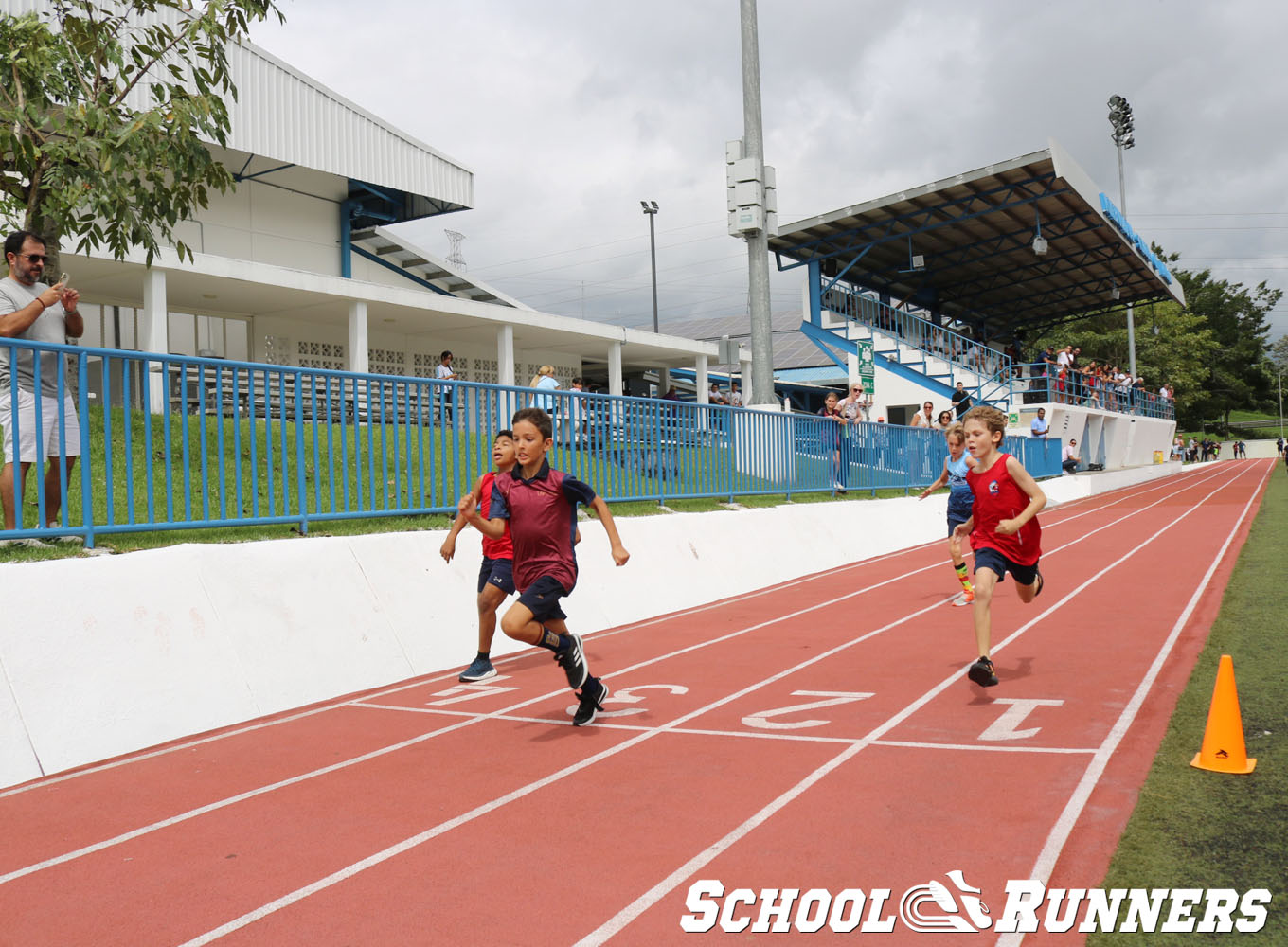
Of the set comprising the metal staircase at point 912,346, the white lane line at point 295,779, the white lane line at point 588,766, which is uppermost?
the metal staircase at point 912,346

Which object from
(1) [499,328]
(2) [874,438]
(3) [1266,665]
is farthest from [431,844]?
(1) [499,328]

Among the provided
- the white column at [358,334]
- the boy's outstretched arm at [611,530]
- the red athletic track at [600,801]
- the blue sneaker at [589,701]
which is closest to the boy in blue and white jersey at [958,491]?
the red athletic track at [600,801]

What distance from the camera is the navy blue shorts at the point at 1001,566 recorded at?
7148mm

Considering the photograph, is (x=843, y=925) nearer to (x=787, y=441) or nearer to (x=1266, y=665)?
(x=1266, y=665)

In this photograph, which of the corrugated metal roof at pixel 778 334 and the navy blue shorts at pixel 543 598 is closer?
the navy blue shorts at pixel 543 598

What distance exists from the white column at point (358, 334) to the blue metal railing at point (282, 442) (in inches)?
483

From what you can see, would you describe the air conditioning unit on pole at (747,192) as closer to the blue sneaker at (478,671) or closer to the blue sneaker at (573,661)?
the blue sneaker at (478,671)

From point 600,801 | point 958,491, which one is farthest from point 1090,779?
point 958,491

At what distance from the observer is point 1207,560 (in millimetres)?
13984

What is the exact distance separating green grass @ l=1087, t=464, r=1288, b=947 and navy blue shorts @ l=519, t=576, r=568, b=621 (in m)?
3.19

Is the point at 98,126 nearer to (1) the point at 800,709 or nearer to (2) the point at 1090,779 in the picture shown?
(1) the point at 800,709

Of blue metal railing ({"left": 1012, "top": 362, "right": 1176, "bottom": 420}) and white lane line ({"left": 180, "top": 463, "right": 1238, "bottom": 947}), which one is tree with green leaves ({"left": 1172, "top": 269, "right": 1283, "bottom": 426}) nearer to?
blue metal railing ({"left": 1012, "top": 362, "right": 1176, "bottom": 420})

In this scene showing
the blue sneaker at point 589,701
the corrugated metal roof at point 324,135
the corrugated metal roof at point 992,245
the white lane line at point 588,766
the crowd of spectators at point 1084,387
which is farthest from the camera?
the crowd of spectators at point 1084,387

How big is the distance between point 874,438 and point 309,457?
535 inches
